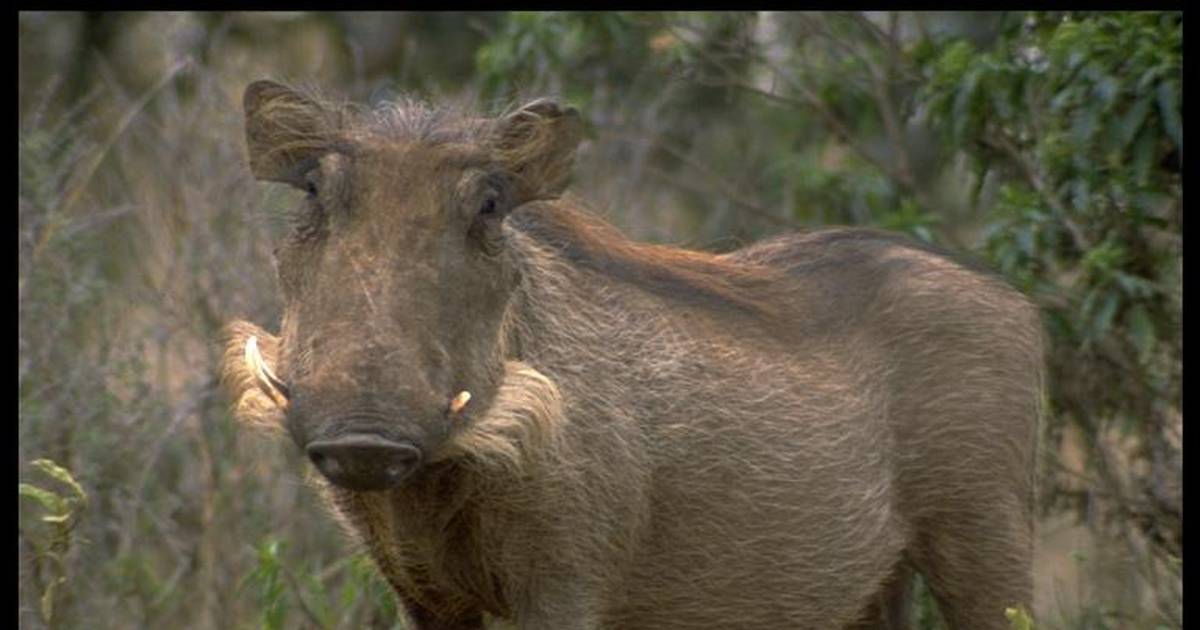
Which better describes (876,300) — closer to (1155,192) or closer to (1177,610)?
(1155,192)

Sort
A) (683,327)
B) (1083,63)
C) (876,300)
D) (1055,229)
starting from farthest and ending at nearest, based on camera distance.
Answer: (1055,229), (1083,63), (876,300), (683,327)

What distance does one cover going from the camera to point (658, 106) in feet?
27.0

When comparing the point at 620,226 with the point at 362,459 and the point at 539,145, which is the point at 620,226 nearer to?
the point at 539,145

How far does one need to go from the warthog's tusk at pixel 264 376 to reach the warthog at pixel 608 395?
1 cm

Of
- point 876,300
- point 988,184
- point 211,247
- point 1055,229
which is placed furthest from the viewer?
point 988,184

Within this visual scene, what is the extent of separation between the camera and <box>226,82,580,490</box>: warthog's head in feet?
12.0

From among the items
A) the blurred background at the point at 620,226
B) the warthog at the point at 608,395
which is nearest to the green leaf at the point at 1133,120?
the blurred background at the point at 620,226

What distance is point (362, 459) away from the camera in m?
3.59

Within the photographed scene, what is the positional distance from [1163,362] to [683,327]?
223cm

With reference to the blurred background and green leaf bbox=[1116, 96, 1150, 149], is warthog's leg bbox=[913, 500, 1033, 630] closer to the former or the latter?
the blurred background

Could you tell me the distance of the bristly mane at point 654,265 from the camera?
15.0ft

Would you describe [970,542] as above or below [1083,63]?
below

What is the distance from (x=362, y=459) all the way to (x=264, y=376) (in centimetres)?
37

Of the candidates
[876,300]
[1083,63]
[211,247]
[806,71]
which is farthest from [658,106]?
[876,300]
